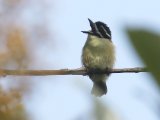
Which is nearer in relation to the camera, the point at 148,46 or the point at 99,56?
the point at 148,46

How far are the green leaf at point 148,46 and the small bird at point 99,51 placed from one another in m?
5.72

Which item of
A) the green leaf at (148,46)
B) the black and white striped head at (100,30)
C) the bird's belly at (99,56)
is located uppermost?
the green leaf at (148,46)

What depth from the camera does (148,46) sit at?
0.54 meters

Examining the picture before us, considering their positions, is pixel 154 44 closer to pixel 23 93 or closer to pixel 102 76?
pixel 23 93

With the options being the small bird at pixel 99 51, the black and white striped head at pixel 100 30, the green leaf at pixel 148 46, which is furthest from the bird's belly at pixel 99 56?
the green leaf at pixel 148 46

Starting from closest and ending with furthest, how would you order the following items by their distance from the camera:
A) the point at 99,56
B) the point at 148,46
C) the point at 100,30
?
the point at 148,46 < the point at 99,56 < the point at 100,30

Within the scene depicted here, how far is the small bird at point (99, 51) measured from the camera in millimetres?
6367

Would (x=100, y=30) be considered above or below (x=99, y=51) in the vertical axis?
above

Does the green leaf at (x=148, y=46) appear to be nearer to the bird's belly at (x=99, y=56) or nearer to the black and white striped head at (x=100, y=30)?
the bird's belly at (x=99, y=56)

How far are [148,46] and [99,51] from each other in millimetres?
6224

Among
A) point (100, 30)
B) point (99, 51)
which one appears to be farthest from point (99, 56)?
point (100, 30)

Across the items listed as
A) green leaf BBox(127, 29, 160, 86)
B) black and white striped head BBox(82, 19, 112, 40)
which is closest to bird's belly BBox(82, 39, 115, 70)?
black and white striped head BBox(82, 19, 112, 40)

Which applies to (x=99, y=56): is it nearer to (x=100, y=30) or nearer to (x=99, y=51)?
(x=99, y=51)

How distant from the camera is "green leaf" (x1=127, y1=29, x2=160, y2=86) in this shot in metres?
0.53
